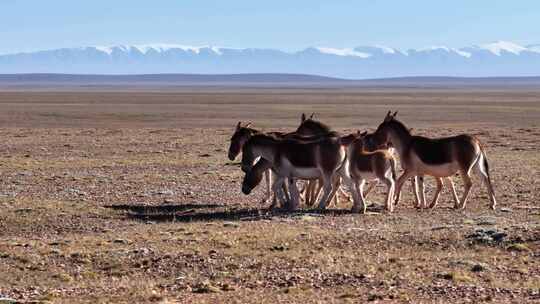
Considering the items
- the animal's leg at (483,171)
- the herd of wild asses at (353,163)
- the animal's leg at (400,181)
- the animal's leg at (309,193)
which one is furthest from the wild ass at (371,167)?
the animal's leg at (483,171)

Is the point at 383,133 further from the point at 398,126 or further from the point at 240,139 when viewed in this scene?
the point at 240,139

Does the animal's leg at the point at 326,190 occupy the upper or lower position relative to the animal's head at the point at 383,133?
lower

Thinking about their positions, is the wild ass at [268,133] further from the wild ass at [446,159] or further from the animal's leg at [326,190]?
the wild ass at [446,159]

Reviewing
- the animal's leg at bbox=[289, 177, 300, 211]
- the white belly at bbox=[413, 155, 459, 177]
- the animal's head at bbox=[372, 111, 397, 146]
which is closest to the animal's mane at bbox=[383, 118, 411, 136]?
the animal's head at bbox=[372, 111, 397, 146]

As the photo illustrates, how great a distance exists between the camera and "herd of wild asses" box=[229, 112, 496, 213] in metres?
20.6

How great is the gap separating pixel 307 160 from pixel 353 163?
1.03 m

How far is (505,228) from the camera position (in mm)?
17578

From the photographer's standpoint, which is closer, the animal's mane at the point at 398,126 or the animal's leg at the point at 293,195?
the animal's leg at the point at 293,195

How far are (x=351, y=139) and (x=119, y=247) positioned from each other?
22.6 ft

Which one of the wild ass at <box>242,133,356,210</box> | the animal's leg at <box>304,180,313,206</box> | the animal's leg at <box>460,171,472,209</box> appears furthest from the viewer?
the animal's leg at <box>304,180,313,206</box>

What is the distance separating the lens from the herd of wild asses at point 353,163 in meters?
20.6

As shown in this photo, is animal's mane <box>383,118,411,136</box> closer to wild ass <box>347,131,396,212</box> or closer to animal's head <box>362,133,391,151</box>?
animal's head <box>362,133,391,151</box>

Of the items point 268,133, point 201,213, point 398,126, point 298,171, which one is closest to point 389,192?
point 298,171

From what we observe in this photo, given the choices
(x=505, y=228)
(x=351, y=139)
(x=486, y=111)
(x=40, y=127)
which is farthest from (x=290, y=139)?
(x=486, y=111)
